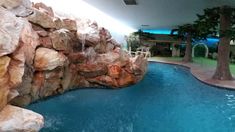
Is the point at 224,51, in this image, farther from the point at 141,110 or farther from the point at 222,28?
the point at 141,110

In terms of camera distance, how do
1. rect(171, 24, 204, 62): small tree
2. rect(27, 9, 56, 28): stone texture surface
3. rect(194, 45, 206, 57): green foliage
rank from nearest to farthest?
rect(27, 9, 56, 28): stone texture surface < rect(171, 24, 204, 62): small tree < rect(194, 45, 206, 57): green foliage

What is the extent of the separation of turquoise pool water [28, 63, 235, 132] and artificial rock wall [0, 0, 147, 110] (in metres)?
0.45

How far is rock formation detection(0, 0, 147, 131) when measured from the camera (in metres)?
4.04

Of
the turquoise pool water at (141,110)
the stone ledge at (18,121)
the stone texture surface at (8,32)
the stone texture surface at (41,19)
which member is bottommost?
the turquoise pool water at (141,110)

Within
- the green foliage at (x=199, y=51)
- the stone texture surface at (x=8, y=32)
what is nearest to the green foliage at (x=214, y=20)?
the stone texture surface at (x=8, y=32)

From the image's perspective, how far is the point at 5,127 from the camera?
11.5ft

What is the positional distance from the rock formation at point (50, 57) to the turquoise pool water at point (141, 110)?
0.47 meters

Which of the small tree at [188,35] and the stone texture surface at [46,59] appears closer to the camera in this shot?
the stone texture surface at [46,59]

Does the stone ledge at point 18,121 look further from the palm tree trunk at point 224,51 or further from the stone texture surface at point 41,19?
the palm tree trunk at point 224,51

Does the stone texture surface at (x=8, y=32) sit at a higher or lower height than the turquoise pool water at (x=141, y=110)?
higher

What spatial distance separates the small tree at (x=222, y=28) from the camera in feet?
33.2

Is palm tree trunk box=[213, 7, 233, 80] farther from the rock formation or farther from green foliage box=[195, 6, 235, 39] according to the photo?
the rock formation

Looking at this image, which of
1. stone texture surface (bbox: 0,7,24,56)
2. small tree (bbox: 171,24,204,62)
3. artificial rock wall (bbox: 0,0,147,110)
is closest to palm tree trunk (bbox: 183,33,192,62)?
small tree (bbox: 171,24,204,62)

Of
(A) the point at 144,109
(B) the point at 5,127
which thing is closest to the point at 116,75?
(A) the point at 144,109
